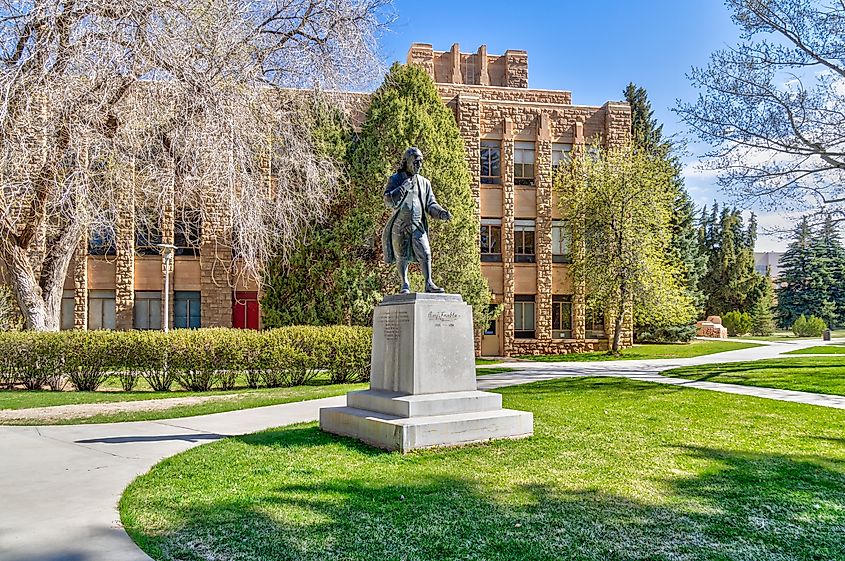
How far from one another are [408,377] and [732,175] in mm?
16060

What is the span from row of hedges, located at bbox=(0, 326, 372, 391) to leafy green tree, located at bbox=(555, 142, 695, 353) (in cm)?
1443

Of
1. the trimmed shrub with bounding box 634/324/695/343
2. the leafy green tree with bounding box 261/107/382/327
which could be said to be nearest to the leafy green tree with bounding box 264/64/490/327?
the leafy green tree with bounding box 261/107/382/327

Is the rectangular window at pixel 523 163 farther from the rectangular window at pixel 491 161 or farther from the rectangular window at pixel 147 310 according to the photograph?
the rectangular window at pixel 147 310

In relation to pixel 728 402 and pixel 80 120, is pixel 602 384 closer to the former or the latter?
pixel 728 402

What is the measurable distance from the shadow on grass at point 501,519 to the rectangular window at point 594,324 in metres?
23.2

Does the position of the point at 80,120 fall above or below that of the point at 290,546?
above

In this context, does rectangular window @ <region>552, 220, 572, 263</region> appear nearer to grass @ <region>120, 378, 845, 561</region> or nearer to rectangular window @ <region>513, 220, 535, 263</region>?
rectangular window @ <region>513, 220, 535, 263</region>

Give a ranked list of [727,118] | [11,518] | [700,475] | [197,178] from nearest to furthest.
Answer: [11,518] < [700,475] < [197,178] < [727,118]

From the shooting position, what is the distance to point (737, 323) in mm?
48125

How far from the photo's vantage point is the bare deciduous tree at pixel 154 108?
40.9 feet

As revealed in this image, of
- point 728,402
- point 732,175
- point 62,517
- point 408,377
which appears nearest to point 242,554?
point 62,517

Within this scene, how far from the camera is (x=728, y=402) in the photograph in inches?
502

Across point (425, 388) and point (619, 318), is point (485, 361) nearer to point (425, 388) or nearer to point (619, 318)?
point (619, 318)

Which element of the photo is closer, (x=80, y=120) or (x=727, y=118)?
(x=80, y=120)
